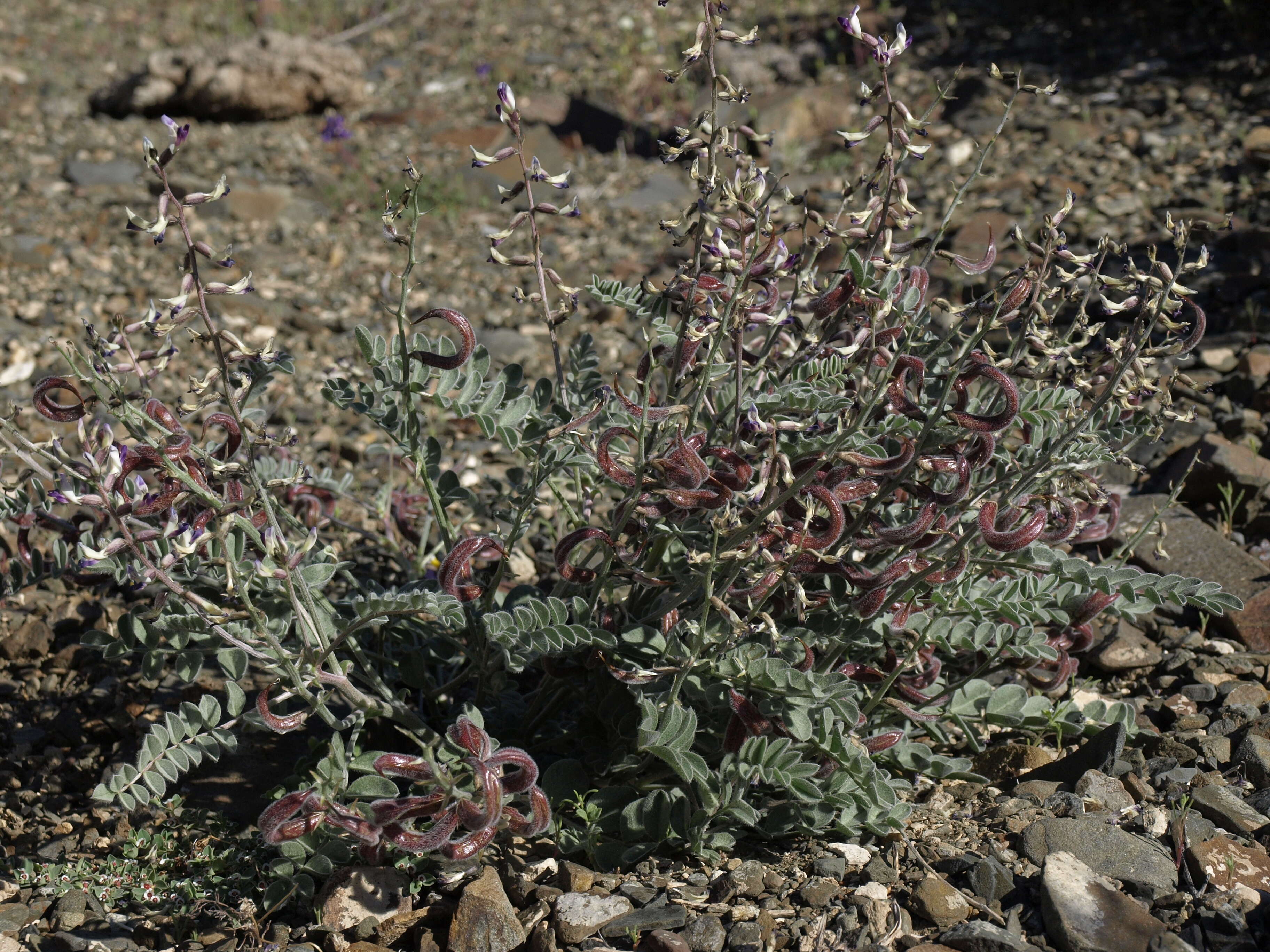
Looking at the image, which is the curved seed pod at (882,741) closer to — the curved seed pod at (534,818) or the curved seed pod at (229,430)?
the curved seed pod at (534,818)

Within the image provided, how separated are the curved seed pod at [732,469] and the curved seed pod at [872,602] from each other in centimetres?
33

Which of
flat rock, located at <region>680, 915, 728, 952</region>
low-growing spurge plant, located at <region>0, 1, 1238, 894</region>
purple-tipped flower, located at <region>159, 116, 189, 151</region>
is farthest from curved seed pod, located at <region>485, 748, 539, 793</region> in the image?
purple-tipped flower, located at <region>159, 116, 189, 151</region>

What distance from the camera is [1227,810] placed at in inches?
104

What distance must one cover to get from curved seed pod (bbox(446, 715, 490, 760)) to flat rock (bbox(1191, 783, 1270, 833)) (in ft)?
5.26

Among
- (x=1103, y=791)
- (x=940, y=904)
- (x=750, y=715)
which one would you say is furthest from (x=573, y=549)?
(x=1103, y=791)

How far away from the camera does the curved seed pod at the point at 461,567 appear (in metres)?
2.54

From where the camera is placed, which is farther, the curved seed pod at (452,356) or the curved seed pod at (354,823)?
the curved seed pod at (452,356)

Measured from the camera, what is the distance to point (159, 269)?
6.16 m

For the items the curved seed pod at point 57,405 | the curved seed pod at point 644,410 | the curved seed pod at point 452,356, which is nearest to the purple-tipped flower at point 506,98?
the curved seed pod at point 452,356

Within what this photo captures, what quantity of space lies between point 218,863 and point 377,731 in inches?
20.3

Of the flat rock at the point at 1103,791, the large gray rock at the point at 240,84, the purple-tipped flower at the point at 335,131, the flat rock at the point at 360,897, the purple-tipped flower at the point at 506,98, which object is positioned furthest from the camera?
the large gray rock at the point at 240,84

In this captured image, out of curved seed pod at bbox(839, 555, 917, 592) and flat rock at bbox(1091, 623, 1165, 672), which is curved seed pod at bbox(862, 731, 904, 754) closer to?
curved seed pod at bbox(839, 555, 917, 592)

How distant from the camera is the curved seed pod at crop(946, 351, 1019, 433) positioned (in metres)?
2.29

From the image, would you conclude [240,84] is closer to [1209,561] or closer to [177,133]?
[177,133]
